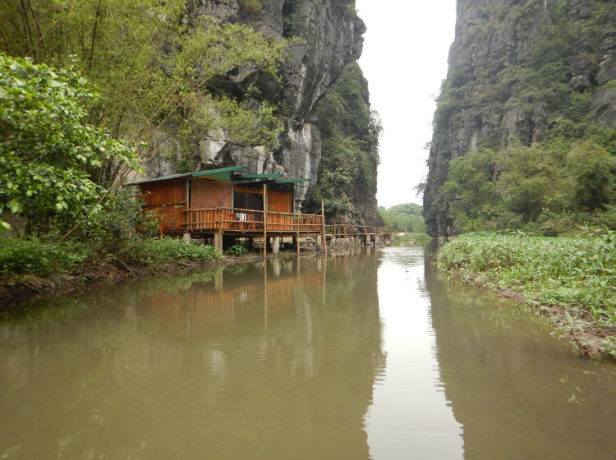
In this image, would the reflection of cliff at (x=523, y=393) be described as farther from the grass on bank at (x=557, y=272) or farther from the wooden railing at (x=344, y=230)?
the wooden railing at (x=344, y=230)

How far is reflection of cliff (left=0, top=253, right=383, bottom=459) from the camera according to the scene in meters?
1.97

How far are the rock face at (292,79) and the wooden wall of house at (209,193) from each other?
2.22 metres

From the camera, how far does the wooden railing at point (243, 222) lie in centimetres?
1293

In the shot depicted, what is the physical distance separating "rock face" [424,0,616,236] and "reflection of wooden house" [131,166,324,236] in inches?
974

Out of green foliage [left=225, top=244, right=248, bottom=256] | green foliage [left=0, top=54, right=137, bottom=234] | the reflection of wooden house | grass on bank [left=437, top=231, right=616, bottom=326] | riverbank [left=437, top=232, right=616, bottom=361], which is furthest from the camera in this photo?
green foliage [left=225, top=244, right=248, bottom=256]

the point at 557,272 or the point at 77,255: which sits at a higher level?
the point at 77,255

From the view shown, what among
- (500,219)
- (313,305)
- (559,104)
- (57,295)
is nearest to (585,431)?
(313,305)

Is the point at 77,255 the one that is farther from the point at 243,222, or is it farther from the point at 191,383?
the point at 243,222

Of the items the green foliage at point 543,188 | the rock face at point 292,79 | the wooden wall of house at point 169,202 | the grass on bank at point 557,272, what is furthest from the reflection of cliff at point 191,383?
the rock face at point 292,79

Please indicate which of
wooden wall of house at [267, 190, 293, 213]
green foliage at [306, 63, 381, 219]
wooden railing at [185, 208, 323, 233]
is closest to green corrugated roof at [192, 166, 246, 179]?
wooden railing at [185, 208, 323, 233]

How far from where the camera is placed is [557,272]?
5887 mm

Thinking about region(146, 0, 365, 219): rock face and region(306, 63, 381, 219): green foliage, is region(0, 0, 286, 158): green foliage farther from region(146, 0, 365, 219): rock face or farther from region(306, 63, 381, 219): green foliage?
region(306, 63, 381, 219): green foliage

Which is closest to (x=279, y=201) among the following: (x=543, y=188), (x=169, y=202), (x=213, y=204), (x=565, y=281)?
(x=213, y=204)

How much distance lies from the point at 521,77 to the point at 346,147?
20.3 m
